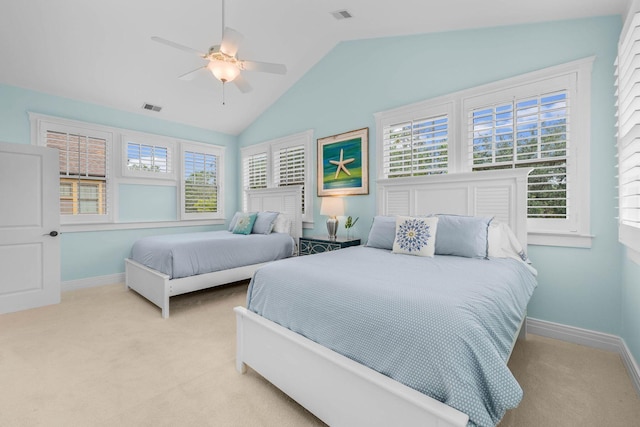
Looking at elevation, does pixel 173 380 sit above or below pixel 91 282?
below

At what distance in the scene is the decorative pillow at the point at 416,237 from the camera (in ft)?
8.35

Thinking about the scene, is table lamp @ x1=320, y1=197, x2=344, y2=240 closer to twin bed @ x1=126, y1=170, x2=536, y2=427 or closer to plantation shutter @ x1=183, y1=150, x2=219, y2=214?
twin bed @ x1=126, y1=170, x2=536, y2=427

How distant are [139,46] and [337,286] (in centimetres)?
375

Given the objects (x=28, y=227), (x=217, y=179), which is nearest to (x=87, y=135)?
(x=28, y=227)

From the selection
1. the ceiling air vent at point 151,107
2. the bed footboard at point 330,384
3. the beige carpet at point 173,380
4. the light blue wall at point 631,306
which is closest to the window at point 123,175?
the ceiling air vent at point 151,107

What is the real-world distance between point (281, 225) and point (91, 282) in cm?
285

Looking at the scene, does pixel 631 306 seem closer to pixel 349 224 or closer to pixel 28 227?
pixel 349 224

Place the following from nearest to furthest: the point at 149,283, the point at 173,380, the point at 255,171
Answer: the point at 173,380 < the point at 149,283 < the point at 255,171

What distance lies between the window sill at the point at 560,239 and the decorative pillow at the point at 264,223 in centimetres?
318

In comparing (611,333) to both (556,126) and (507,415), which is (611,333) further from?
(556,126)

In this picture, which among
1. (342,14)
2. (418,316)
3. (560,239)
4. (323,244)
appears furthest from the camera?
(323,244)

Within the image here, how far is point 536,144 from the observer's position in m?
2.68

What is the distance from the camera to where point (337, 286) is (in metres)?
1.58

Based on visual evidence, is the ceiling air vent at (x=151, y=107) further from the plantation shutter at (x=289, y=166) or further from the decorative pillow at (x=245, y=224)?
the decorative pillow at (x=245, y=224)
